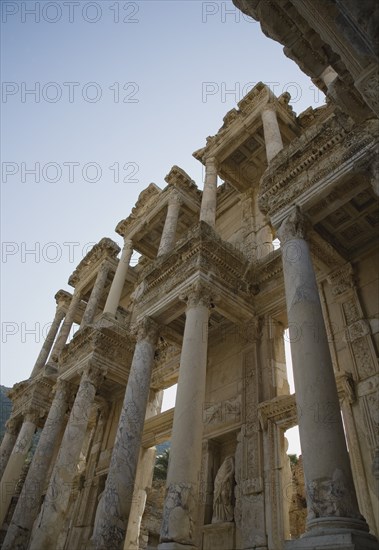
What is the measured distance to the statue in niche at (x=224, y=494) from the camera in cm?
976

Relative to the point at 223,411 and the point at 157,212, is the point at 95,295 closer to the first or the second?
the point at 157,212

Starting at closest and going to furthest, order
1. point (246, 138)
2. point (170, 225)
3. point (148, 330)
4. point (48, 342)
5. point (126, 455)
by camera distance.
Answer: point (126, 455) < point (148, 330) < point (246, 138) < point (170, 225) < point (48, 342)

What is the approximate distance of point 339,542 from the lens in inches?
187

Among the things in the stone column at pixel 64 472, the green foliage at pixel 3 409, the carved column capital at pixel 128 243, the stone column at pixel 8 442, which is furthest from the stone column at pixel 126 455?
the green foliage at pixel 3 409

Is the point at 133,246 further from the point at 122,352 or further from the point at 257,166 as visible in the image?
→ the point at 257,166

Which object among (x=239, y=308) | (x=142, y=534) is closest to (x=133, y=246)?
(x=239, y=308)

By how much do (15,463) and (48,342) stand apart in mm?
6664

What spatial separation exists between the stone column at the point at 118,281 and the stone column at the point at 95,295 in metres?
1.21

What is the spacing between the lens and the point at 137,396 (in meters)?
10.8

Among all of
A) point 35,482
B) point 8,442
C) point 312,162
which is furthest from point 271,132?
point 8,442

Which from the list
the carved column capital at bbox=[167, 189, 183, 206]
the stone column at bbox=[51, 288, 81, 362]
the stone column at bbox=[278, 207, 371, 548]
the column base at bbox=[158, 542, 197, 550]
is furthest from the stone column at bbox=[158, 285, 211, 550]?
the stone column at bbox=[51, 288, 81, 362]

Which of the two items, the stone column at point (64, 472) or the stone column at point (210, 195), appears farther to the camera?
the stone column at point (210, 195)

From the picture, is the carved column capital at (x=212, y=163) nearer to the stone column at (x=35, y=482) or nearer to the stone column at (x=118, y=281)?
the stone column at (x=118, y=281)

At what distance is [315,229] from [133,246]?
10.6 m
